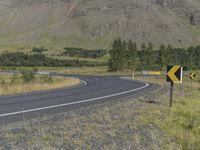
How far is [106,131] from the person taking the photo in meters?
10.3

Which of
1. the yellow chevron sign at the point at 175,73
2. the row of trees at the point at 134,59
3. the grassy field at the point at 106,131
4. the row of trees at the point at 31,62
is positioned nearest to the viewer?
the grassy field at the point at 106,131

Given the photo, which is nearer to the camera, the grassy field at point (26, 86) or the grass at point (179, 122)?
the grass at point (179, 122)

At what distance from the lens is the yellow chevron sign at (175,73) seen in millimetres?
15117

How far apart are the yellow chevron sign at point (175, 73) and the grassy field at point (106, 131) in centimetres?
152

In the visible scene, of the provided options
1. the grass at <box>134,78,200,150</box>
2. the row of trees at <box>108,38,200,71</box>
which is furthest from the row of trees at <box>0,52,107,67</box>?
the grass at <box>134,78,200,150</box>

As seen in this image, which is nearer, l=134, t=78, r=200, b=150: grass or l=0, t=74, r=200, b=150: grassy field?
l=0, t=74, r=200, b=150: grassy field

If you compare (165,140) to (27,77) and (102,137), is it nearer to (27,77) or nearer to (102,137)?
(102,137)

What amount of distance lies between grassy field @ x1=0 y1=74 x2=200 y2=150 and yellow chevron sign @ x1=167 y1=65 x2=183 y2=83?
152 centimetres

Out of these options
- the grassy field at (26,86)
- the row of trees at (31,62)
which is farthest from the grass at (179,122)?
the row of trees at (31,62)

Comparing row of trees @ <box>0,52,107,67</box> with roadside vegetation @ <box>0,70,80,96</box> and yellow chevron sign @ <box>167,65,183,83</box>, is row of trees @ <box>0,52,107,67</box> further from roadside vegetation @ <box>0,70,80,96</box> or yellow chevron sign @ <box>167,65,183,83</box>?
yellow chevron sign @ <box>167,65,183,83</box>

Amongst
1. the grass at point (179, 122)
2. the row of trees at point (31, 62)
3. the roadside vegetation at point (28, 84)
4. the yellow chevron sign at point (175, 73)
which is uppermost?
the yellow chevron sign at point (175, 73)

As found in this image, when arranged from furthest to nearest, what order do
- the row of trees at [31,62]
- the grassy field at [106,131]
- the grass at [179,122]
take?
1. the row of trees at [31,62]
2. the grass at [179,122]
3. the grassy field at [106,131]

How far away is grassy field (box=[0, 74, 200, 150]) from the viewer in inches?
348

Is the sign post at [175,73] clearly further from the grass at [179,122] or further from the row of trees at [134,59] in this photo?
the row of trees at [134,59]
